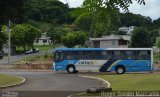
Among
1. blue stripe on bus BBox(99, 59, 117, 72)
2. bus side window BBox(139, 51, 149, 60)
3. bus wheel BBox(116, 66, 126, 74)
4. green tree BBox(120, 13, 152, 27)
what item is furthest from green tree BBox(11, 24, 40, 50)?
green tree BBox(120, 13, 152, 27)

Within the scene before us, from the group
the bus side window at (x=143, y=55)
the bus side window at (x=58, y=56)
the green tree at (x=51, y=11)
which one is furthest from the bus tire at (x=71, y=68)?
the green tree at (x=51, y=11)

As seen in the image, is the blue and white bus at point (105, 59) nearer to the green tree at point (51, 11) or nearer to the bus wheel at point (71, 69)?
the bus wheel at point (71, 69)

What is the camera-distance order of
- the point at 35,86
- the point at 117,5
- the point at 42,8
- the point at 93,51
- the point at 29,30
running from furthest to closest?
the point at 29,30, the point at 93,51, the point at 35,86, the point at 42,8, the point at 117,5

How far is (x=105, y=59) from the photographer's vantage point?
41.8 metres

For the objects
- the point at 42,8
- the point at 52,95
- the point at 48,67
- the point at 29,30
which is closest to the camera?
the point at 42,8

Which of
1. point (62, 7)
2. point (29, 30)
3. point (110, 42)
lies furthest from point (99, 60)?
point (29, 30)

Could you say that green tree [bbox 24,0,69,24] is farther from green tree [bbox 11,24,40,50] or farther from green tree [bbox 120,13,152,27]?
green tree [bbox 11,24,40,50]

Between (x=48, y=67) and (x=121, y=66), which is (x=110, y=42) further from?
(x=121, y=66)

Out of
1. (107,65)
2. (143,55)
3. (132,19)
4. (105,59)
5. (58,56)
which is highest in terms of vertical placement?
(132,19)

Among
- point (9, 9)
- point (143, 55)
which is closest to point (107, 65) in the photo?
point (143, 55)

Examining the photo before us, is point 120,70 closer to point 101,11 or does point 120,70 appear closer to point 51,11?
point 51,11

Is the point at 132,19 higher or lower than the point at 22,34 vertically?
lower

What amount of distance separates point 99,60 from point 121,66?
7.05 feet

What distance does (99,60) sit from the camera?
41969 millimetres
